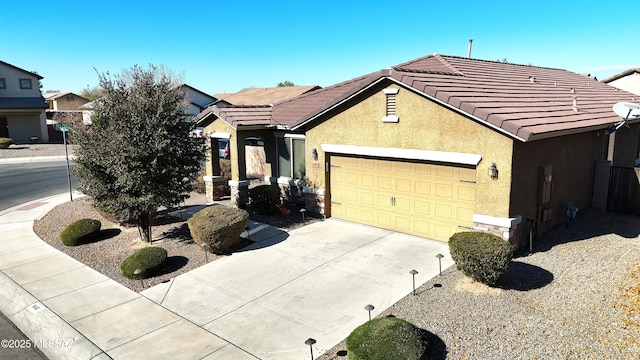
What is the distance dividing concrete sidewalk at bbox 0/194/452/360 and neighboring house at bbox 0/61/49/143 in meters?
34.5

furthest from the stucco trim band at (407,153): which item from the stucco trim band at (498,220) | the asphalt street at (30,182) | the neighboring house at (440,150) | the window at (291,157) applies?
the asphalt street at (30,182)

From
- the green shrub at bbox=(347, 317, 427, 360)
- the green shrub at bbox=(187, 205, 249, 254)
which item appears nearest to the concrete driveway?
the green shrub at bbox=(187, 205, 249, 254)

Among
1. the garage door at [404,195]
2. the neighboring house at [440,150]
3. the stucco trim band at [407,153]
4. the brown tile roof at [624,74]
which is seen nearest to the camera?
the neighboring house at [440,150]

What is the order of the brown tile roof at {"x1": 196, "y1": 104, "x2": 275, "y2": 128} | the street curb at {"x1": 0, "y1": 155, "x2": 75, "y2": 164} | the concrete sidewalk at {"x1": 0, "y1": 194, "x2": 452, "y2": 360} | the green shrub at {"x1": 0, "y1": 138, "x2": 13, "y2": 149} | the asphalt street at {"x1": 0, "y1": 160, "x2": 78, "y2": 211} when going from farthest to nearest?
1. the green shrub at {"x1": 0, "y1": 138, "x2": 13, "y2": 149}
2. the street curb at {"x1": 0, "y1": 155, "x2": 75, "y2": 164}
3. the asphalt street at {"x1": 0, "y1": 160, "x2": 78, "y2": 211}
4. the brown tile roof at {"x1": 196, "y1": 104, "x2": 275, "y2": 128}
5. the concrete sidewalk at {"x1": 0, "y1": 194, "x2": 452, "y2": 360}

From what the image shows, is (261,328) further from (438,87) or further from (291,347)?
(438,87)

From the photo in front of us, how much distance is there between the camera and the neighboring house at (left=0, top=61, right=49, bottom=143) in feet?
135

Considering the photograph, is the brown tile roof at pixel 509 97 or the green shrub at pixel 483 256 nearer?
the green shrub at pixel 483 256

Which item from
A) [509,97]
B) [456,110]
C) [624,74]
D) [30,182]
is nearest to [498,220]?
[456,110]

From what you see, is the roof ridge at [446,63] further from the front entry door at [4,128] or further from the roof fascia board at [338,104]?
the front entry door at [4,128]

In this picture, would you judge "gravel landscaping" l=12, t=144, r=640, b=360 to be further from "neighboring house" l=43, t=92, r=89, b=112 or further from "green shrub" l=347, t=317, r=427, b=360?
"neighboring house" l=43, t=92, r=89, b=112

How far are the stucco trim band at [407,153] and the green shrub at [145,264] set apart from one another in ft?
20.0

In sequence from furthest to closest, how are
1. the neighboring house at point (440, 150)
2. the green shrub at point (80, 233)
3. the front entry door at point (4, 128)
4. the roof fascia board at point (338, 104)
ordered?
the front entry door at point (4, 128), the green shrub at point (80, 233), the roof fascia board at point (338, 104), the neighboring house at point (440, 150)

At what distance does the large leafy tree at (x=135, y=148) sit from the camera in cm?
1186

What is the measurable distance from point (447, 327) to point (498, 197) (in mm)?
4195
